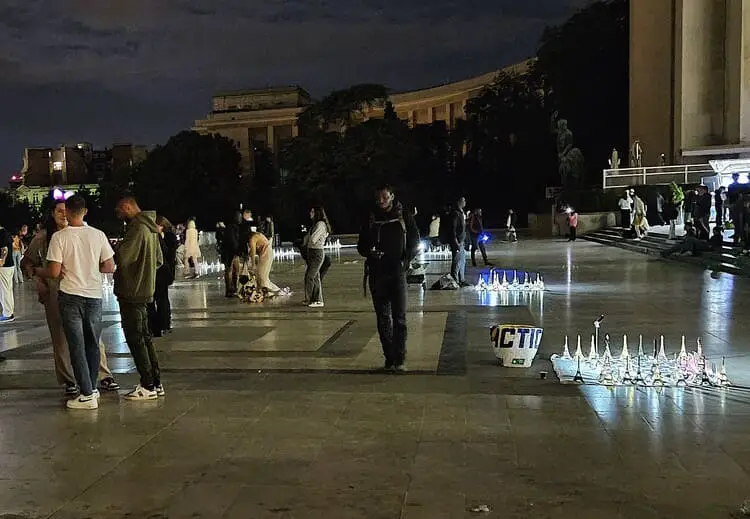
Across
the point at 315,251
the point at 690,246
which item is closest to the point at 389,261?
the point at 315,251

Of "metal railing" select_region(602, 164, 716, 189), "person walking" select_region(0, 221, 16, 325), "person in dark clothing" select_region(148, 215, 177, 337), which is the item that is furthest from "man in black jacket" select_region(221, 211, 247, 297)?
"metal railing" select_region(602, 164, 716, 189)

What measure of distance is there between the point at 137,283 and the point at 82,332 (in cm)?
62

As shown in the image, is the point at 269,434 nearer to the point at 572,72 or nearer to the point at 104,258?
the point at 104,258

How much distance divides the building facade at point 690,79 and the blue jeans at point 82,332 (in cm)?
4138

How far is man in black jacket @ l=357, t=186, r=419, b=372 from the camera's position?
768 cm

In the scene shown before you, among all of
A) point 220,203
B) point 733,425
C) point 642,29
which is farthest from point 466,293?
point 220,203

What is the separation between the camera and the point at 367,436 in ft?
18.4

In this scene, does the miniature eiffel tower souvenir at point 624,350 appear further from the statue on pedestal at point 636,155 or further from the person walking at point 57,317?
the statue on pedestal at point 636,155

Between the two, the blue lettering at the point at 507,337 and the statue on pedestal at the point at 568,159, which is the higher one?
the statue on pedestal at the point at 568,159

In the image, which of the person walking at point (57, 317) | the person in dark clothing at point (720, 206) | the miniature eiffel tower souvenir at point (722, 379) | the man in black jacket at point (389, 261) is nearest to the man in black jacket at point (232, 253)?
the man in black jacket at point (389, 261)

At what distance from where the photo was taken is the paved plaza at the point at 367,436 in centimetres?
438

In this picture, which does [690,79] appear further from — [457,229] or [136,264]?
[136,264]

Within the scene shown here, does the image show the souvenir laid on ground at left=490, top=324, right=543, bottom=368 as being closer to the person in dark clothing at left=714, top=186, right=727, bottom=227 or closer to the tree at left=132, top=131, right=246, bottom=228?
the person in dark clothing at left=714, top=186, right=727, bottom=227

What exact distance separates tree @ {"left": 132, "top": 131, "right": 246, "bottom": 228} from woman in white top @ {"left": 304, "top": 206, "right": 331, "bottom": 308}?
5100cm
